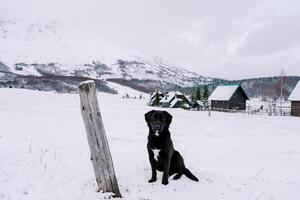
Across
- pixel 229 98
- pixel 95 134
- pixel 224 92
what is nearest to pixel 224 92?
pixel 224 92

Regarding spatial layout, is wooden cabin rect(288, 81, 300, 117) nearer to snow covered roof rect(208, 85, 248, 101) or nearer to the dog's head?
snow covered roof rect(208, 85, 248, 101)

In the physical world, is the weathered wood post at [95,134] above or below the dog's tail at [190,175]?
above

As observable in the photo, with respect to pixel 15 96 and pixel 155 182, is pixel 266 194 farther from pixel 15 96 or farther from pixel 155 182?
pixel 15 96

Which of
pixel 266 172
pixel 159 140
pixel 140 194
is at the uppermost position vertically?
pixel 159 140

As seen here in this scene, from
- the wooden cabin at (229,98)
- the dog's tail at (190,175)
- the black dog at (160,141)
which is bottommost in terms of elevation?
the dog's tail at (190,175)

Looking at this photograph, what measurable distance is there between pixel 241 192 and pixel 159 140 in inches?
88.4

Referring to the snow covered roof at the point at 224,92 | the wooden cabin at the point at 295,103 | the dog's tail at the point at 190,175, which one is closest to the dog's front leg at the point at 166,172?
the dog's tail at the point at 190,175

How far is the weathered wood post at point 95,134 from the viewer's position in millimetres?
5238

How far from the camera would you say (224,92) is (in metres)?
Result: 64.6

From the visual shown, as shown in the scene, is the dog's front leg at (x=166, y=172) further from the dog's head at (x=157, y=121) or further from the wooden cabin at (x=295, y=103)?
the wooden cabin at (x=295, y=103)

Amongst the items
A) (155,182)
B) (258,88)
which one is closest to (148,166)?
(155,182)

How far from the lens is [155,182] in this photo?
6316 mm

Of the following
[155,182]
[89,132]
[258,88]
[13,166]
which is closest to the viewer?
[89,132]

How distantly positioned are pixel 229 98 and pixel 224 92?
325 cm
